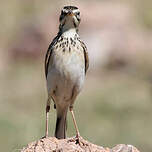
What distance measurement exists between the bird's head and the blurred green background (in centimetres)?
497

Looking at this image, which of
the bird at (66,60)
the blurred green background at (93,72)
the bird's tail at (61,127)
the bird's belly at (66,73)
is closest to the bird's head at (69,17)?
the bird at (66,60)

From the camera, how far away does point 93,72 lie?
26594 mm

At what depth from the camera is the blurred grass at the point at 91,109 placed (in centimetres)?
1897

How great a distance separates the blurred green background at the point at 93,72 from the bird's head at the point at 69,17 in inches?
196

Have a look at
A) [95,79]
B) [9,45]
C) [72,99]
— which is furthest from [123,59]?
[72,99]

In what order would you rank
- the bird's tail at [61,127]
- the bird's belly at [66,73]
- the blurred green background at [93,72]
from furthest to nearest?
the blurred green background at [93,72] → the bird's tail at [61,127] → the bird's belly at [66,73]

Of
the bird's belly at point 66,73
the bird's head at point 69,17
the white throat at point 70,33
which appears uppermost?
the bird's head at point 69,17

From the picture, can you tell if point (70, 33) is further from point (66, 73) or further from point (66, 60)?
point (66, 73)

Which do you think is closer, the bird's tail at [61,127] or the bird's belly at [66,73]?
the bird's belly at [66,73]

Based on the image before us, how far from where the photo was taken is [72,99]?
1325 centimetres

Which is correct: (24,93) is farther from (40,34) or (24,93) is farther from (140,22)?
(140,22)

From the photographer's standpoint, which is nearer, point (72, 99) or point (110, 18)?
point (72, 99)

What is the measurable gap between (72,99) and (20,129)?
20.1ft

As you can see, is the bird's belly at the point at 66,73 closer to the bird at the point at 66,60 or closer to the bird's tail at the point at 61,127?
the bird at the point at 66,60
